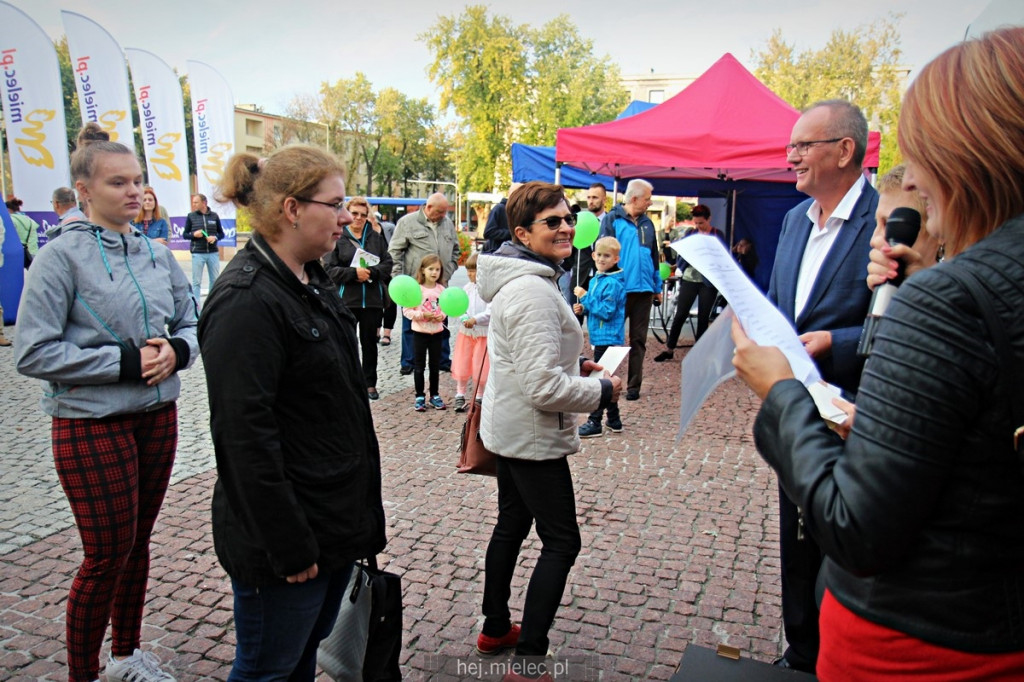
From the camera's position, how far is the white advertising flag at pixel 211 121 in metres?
19.3

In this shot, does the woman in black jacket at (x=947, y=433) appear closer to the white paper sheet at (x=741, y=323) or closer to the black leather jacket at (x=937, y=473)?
the black leather jacket at (x=937, y=473)

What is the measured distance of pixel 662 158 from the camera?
8.30 m

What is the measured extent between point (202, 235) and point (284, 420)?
12672mm

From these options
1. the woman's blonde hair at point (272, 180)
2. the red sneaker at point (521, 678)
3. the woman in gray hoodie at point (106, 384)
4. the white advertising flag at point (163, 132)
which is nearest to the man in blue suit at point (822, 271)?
the red sneaker at point (521, 678)

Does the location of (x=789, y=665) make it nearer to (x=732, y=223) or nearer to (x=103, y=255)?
(x=103, y=255)

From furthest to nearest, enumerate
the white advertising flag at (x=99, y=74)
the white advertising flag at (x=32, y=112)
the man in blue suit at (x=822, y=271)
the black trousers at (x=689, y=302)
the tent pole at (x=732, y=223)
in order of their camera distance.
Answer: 1. the white advertising flag at (x=99, y=74)
2. the white advertising flag at (x=32, y=112)
3. the tent pole at (x=732, y=223)
4. the black trousers at (x=689, y=302)
5. the man in blue suit at (x=822, y=271)

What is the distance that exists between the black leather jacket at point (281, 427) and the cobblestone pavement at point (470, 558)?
1.27 meters

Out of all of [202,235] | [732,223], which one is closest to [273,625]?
[732,223]

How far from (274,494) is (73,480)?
1.14 metres

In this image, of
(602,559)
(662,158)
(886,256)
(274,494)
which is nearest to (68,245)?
(274,494)

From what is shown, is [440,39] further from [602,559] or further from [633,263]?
[602,559]

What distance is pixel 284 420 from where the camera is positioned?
1893mm

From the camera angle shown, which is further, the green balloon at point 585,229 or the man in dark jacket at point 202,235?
the man in dark jacket at point 202,235

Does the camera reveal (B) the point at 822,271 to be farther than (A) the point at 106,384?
Yes
